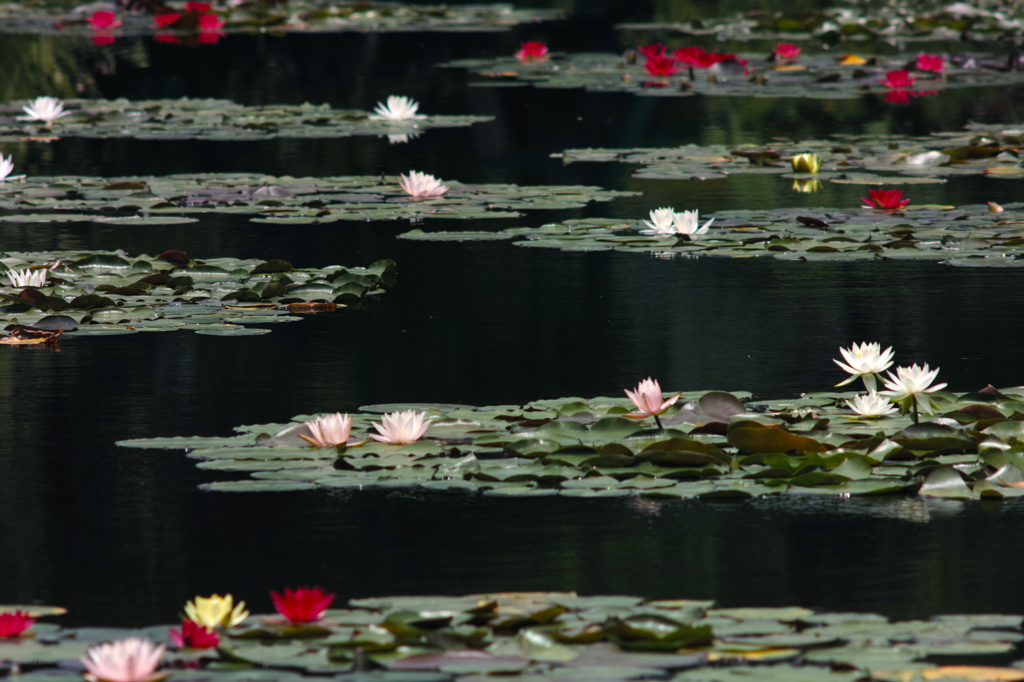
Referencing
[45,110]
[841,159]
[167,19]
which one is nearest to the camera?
[841,159]

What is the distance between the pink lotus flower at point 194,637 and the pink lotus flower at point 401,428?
129 cm

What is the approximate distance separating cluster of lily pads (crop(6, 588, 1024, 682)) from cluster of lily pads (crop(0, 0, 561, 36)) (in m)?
17.0

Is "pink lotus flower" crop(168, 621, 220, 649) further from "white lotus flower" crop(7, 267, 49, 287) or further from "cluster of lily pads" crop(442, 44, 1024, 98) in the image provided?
"cluster of lily pads" crop(442, 44, 1024, 98)

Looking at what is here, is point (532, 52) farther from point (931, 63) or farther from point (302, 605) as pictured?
point (302, 605)

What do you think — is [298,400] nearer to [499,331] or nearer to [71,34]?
[499,331]

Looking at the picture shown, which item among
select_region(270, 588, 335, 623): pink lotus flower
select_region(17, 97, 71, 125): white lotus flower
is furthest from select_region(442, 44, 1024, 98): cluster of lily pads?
select_region(270, 588, 335, 623): pink lotus flower

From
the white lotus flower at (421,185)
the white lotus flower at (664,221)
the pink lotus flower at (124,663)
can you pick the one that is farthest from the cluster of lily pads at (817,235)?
the pink lotus flower at (124,663)

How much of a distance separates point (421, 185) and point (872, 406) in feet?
15.2

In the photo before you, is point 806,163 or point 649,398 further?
point 806,163

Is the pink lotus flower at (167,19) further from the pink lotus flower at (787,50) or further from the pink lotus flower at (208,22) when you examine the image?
the pink lotus flower at (787,50)

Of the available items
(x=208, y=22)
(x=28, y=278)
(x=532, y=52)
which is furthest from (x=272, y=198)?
(x=208, y=22)

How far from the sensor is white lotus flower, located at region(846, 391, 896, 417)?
434cm

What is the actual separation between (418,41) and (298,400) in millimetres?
15083

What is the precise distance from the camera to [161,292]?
6.46 meters
